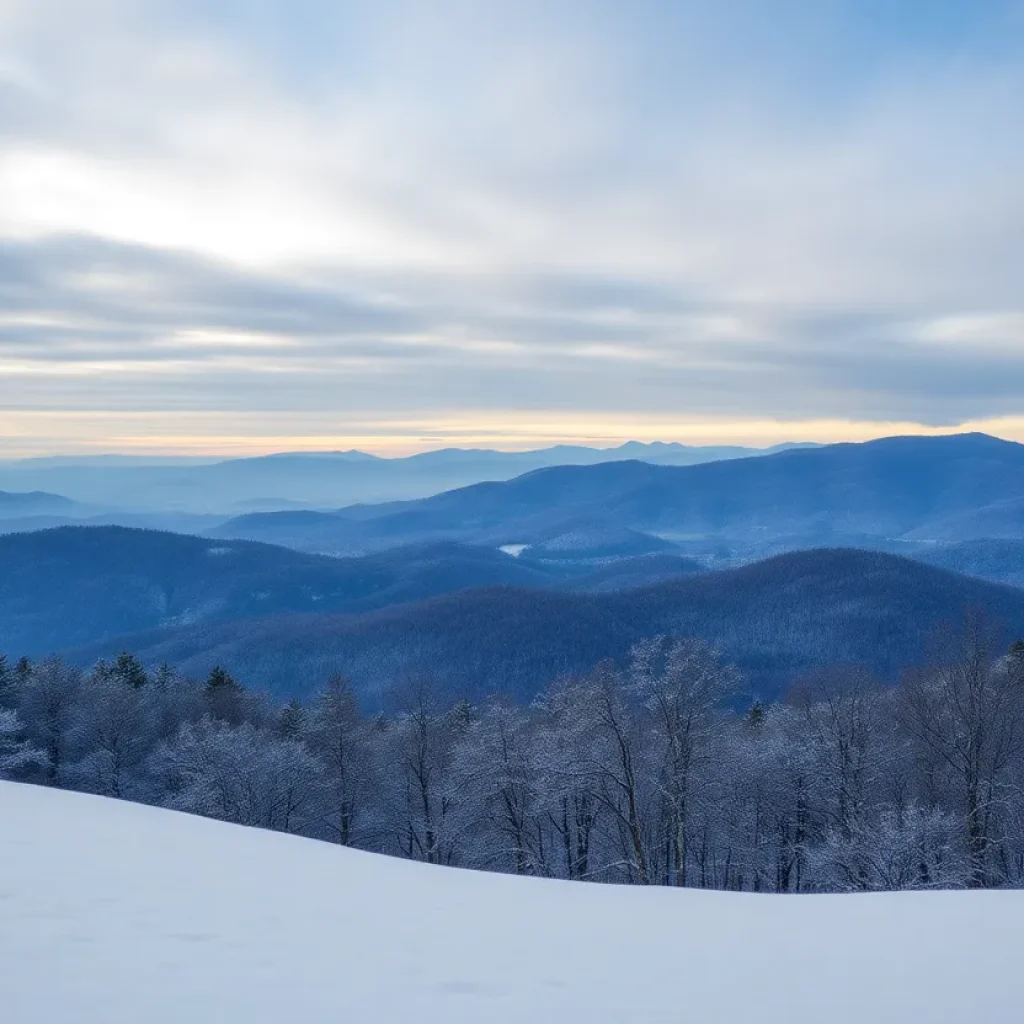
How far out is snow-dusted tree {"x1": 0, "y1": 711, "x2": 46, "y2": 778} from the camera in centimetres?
2670

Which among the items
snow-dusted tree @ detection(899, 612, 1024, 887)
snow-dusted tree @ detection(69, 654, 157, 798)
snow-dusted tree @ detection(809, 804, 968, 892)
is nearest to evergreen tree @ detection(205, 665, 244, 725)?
snow-dusted tree @ detection(69, 654, 157, 798)

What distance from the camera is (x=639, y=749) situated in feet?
72.8

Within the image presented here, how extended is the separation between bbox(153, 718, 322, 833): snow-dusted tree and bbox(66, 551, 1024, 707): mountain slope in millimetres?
89745

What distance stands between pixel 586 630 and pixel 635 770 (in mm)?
117387

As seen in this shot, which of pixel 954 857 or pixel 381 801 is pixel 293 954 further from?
pixel 381 801

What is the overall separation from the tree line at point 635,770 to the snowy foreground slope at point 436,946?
11356 millimetres

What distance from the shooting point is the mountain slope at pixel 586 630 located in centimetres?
13000

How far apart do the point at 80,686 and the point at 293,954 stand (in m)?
34.8

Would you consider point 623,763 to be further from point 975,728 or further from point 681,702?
point 975,728

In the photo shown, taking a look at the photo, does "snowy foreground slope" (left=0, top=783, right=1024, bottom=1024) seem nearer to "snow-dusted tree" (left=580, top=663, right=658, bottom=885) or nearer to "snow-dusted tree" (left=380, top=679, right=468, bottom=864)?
"snow-dusted tree" (left=580, top=663, right=658, bottom=885)

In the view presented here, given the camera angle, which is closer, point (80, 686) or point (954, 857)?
point (954, 857)

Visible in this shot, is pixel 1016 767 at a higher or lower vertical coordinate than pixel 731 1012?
lower

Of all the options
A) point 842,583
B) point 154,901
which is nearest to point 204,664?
point 842,583

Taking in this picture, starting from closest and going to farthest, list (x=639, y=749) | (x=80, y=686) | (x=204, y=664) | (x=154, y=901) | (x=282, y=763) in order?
(x=154, y=901) < (x=639, y=749) < (x=282, y=763) < (x=80, y=686) < (x=204, y=664)
